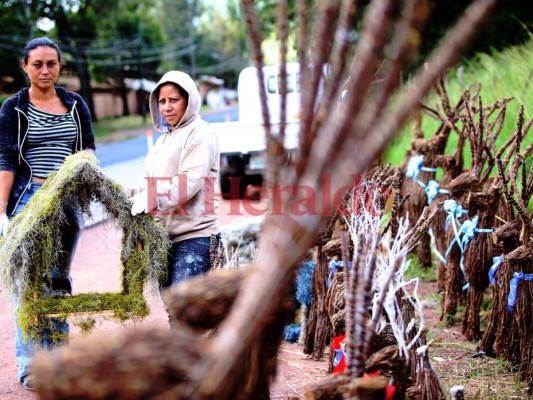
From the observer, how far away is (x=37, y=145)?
12.7 feet

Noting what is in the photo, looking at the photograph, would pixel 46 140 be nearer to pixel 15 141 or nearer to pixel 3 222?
pixel 15 141

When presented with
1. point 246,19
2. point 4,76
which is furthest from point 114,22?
point 246,19

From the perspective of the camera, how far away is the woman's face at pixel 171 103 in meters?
3.48

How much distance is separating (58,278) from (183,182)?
3.95 feet

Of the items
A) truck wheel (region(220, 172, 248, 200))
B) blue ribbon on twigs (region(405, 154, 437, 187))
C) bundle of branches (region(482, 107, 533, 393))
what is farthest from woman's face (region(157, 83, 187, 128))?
truck wheel (region(220, 172, 248, 200))

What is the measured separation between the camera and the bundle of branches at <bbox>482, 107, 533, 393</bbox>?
366 cm

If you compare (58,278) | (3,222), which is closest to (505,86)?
(58,278)

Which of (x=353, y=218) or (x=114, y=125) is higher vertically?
(x=114, y=125)

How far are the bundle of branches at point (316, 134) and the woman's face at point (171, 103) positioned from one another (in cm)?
201

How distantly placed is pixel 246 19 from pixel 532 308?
3131mm

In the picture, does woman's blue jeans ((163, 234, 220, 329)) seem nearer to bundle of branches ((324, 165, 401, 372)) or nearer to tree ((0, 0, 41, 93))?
bundle of branches ((324, 165, 401, 372))

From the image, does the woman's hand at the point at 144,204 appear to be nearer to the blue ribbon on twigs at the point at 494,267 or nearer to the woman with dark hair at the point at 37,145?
the woman with dark hair at the point at 37,145

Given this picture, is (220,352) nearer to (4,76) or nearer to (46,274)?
(46,274)

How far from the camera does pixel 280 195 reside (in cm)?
150
